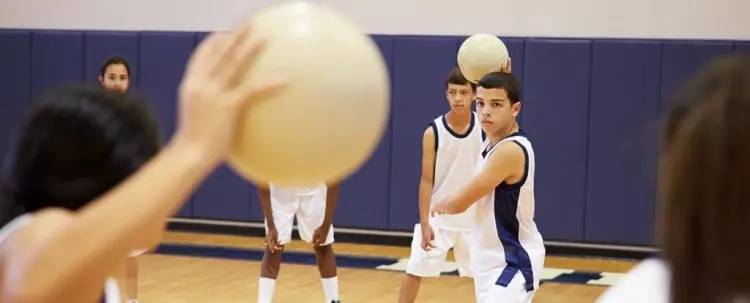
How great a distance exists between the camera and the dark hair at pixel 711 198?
3.67 feet

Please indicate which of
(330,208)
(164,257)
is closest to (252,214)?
(164,257)

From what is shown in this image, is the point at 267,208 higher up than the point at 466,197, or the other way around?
the point at 466,197

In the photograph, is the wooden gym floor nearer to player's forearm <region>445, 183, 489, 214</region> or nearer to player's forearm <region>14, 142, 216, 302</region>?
player's forearm <region>445, 183, 489, 214</region>

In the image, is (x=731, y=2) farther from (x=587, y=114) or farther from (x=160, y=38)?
(x=160, y=38)

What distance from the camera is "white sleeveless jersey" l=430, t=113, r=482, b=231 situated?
707cm

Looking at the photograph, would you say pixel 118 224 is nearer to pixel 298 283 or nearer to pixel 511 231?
pixel 511 231

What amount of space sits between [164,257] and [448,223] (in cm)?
357

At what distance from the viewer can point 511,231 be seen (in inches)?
208

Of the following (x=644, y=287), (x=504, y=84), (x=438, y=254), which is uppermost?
(x=504, y=84)

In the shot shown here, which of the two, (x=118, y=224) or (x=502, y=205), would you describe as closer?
(x=118, y=224)

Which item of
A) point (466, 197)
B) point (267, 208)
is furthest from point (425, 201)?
point (466, 197)

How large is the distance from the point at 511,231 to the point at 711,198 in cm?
419

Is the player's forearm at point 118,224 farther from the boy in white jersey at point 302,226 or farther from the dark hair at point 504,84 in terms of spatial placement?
the boy in white jersey at point 302,226

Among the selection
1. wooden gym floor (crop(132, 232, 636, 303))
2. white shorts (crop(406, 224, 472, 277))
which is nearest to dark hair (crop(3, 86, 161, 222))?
white shorts (crop(406, 224, 472, 277))
